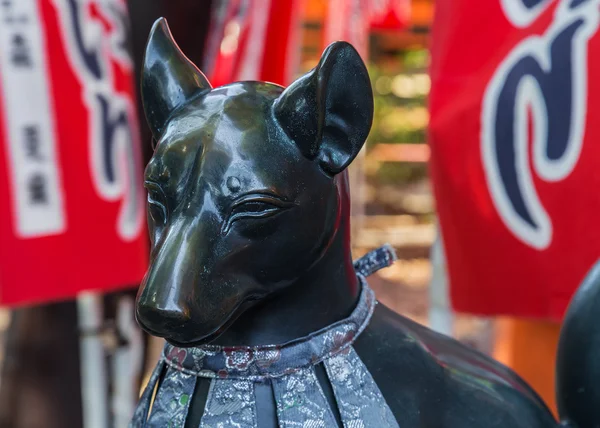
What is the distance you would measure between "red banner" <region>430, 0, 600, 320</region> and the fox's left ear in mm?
618

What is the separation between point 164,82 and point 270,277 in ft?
0.71

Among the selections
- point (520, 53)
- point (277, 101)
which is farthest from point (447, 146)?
point (277, 101)

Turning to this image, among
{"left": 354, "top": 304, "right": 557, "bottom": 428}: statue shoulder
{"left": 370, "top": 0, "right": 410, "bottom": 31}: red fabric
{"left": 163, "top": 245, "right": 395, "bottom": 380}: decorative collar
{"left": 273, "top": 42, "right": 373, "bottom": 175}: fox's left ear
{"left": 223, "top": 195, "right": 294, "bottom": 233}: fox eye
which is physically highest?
{"left": 370, "top": 0, "right": 410, "bottom": 31}: red fabric

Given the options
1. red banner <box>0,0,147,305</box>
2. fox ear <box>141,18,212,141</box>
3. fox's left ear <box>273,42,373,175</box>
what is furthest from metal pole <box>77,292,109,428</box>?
fox's left ear <box>273,42,373,175</box>

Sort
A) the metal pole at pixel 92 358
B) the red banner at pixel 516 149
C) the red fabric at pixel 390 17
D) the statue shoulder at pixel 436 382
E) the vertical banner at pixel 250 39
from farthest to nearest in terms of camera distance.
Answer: the red fabric at pixel 390 17 → the vertical banner at pixel 250 39 → the metal pole at pixel 92 358 → the red banner at pixel 516 149 → the statue shoulder at pixel 436 382

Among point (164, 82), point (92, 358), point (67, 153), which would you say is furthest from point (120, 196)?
point (164, 82)

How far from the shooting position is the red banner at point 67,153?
1.17m

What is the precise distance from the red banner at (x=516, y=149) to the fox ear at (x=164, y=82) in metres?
0.67

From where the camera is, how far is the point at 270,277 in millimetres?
592

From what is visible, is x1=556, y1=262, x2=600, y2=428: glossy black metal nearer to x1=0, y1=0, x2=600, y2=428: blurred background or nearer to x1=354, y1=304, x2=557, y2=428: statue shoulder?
x1=354, y1=304, x2=557, y2=428: statue shoulder

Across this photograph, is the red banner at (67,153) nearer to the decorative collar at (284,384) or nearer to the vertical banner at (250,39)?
the vertical banner at (250,39)

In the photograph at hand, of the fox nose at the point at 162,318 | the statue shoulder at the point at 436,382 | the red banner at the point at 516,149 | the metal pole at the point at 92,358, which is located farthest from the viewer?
the metal pole at the point at 92,358

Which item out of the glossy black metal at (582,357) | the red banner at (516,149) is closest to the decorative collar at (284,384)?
the glossy black metal at (582,357)

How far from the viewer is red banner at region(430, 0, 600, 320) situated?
1.09 metres
